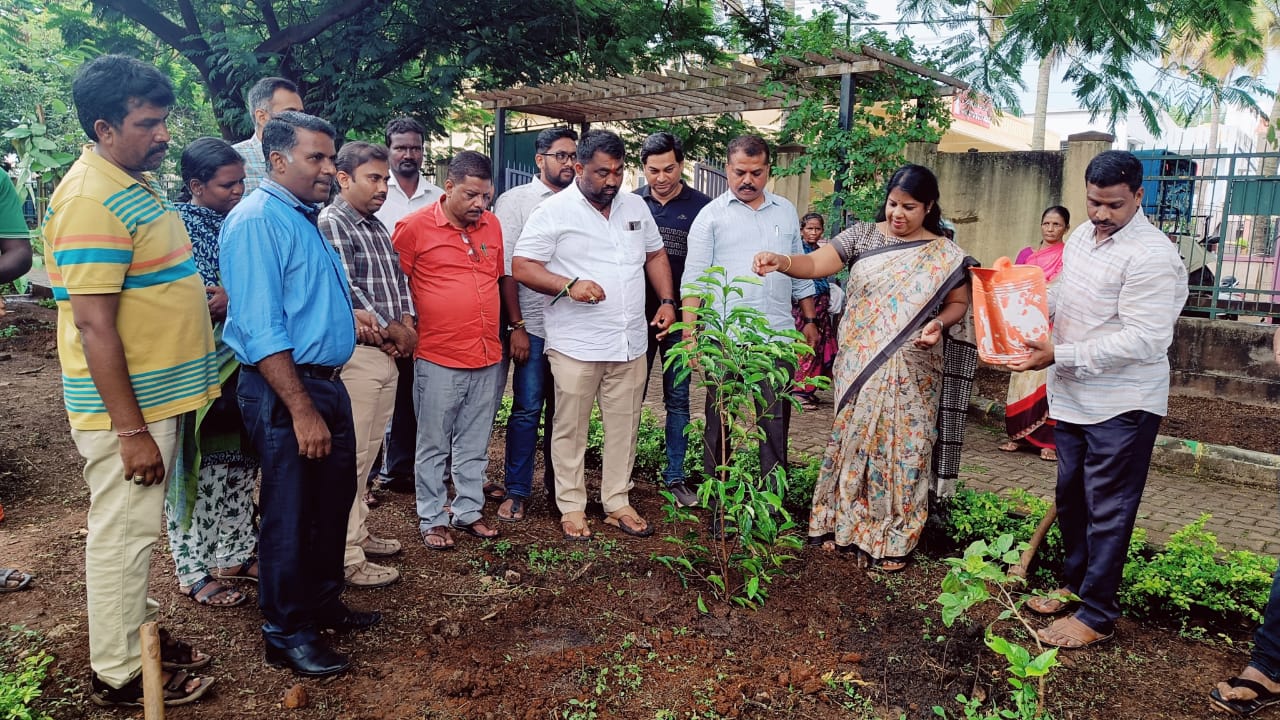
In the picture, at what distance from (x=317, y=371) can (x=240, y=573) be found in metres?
1.28

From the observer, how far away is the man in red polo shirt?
3809 millimetres

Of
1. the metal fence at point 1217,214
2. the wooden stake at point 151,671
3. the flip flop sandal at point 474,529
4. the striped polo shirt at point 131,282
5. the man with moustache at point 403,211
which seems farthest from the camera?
the metal fence at point 1217,214

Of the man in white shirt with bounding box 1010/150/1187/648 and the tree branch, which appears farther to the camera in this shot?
the tree branch

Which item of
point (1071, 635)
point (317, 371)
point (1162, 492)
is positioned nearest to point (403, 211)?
point (317, 371)

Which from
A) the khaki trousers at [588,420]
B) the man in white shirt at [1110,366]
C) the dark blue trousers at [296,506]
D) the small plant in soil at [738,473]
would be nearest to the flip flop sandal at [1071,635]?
the man in white shirt at [1110,366]

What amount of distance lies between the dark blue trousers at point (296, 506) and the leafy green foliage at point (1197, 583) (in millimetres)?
3124

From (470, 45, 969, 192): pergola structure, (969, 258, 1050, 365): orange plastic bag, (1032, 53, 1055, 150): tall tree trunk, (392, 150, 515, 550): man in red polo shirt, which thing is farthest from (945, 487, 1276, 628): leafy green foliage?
(1032, 53, 1055, 150): tall tree trunk

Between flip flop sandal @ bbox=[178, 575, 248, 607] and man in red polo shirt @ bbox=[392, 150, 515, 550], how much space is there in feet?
2.79

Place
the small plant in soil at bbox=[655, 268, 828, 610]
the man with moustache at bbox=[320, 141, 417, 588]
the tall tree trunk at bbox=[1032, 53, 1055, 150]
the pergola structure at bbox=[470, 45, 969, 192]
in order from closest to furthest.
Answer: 1. the small plant in soil at bbox=[655, 268, 828, 610]
2. the man with moustache at bbox=[320, 141, 417, 588]
3. the pergola structure at bbox=[470, 45, 969, 192]
4. the tall tree trunk at bbox=[1032, 53, 1055, 150]

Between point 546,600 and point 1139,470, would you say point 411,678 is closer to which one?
point 546,600

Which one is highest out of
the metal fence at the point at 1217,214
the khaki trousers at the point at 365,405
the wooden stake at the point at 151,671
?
the metal fence at the point at 1217,214

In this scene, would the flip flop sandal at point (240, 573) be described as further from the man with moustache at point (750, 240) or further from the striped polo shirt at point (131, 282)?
the man with moustache at point (750, 240)

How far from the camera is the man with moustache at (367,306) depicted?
334 cm

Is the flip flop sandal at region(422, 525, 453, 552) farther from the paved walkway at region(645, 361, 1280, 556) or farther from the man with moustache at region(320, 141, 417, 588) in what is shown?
the paved walkway at region(645, 361, 1280, 556)
